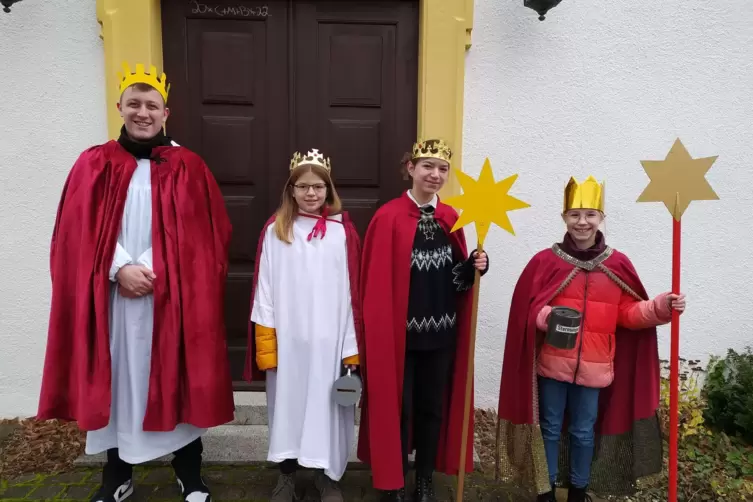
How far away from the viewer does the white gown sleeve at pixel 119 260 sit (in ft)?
8.28

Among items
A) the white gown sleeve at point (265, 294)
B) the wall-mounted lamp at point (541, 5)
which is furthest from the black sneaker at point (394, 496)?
the wall-mounted lamp at point (541, 5)

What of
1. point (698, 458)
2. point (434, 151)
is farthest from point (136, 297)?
point (698, 458)

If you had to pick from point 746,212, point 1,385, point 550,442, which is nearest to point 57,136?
point 1,385

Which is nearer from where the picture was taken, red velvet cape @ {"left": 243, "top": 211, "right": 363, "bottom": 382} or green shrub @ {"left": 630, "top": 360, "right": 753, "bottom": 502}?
red velvet cape @ {"left": 243, "top": 211, "right": 363, "bottom": 382}

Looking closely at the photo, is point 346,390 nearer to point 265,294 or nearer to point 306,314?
point 306,314

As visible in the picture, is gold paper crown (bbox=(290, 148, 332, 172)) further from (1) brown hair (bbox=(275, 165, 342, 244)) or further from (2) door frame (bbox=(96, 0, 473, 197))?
(2) door frame (bbox=(96, 0, 473, 197))

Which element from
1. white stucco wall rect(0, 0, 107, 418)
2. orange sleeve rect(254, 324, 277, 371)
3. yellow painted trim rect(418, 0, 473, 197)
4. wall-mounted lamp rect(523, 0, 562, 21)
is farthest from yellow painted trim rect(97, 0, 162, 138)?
wall-mounted lamp rect(523, 0, 562, 21)

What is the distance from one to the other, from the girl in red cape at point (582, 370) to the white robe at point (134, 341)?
6.29ft

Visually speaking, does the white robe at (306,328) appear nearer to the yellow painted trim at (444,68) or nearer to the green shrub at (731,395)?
the yellow painted trim at (444,68)

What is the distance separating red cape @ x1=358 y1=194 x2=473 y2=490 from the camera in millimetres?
2643

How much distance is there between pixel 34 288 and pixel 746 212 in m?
5.42

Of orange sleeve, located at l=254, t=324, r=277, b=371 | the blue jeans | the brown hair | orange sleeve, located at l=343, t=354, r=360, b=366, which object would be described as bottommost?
the blue jeans

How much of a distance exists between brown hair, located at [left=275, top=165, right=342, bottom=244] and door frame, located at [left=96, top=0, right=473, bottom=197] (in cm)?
124

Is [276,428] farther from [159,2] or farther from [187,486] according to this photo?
[159,2]
